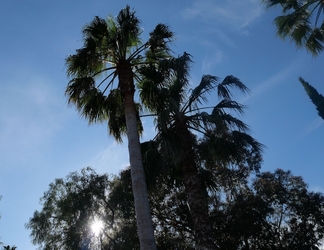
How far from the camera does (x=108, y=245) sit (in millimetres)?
20953

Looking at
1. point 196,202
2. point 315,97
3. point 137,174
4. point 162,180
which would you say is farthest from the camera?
point 315,97

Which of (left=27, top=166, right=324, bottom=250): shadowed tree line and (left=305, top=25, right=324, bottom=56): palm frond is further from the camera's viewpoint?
(left=27, top=166, right=324, bottom=250): shadowed tree line

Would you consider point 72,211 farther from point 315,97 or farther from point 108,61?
point 315,97

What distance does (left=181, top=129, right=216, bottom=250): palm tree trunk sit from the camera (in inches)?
332

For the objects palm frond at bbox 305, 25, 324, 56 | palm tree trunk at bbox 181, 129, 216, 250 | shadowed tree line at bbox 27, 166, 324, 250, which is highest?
palm frond at bbox 305, 25, 324, 56

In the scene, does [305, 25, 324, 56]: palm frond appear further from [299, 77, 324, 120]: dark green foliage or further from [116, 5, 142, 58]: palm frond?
[299, 77, 324, 120]: dark green foliage

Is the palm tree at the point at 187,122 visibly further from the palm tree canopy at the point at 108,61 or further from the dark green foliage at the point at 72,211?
the dark green foliage at the point at 72,211

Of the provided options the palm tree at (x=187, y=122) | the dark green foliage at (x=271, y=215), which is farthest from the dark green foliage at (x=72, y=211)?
the palm tree at (x=187, y=122)

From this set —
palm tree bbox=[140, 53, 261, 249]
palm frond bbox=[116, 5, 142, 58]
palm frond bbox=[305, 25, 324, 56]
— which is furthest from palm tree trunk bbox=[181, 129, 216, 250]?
palm frond bbox=[305, 25, 324, 56]

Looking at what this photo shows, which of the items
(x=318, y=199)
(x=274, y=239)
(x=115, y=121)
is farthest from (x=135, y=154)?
(x=318, y=199)

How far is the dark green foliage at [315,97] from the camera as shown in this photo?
39794 mm

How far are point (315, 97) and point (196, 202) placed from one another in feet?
126

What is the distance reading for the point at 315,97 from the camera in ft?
137

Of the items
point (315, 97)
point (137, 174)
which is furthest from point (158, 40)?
point (315, 97)
